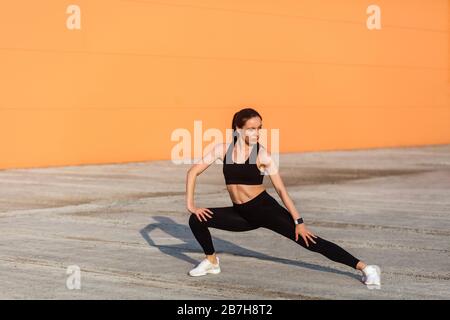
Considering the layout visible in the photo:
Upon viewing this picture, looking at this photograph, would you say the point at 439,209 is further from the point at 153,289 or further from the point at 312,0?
the point at 312,0

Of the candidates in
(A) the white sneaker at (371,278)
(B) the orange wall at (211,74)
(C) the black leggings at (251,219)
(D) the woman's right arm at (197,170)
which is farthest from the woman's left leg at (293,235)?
(B) the orange wall at (211,74)

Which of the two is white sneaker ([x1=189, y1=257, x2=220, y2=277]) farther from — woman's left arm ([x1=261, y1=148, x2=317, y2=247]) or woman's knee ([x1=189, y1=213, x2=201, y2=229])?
woman's left arm ([x1=261, y1=148, x2=317, y2=247])

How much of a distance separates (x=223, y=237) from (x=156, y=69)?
12.2 meters

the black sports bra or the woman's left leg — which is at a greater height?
the black sports bra

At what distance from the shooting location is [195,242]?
33.4 feet

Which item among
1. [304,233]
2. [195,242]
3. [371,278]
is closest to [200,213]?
[304,233]

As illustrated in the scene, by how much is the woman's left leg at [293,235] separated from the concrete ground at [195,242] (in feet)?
0.75

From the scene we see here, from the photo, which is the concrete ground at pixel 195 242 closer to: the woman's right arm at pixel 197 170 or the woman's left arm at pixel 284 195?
the woman's left arm at pixel 284 195

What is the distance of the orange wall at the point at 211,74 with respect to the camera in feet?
66.3

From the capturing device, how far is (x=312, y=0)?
85.1 ft

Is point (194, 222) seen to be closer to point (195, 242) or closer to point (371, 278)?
point (371, 278)

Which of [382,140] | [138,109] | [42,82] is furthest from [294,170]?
[382,140]

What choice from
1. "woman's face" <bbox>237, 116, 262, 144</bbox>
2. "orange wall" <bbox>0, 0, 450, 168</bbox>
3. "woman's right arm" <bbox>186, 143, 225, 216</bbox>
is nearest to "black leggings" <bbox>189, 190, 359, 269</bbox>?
"woman's right arm" <bbox>186, 143, 225, 216</bbox>

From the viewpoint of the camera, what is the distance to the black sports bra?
26.3ft
